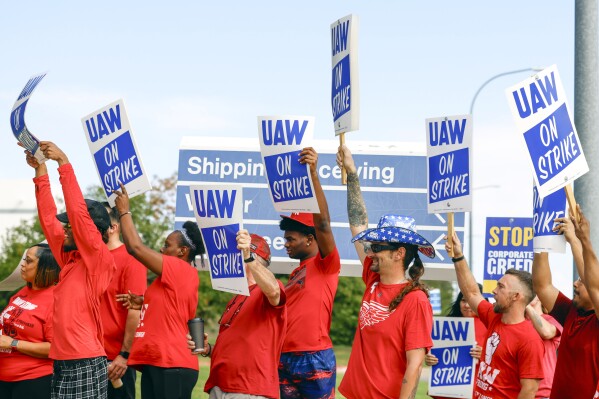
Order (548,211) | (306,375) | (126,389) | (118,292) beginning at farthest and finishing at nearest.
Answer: (126,389), (118,292), (306,375), (548,211)

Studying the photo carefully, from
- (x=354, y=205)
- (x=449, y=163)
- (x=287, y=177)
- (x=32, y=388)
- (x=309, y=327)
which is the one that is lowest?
(x=32, y=388)

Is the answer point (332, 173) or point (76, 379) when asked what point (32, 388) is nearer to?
point (76, 379)

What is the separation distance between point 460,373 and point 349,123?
2870mm

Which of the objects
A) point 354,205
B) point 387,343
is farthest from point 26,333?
point 387,343

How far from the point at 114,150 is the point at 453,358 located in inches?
140

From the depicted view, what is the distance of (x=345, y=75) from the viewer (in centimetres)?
765

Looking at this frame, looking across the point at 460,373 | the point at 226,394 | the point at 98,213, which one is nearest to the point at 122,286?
the point at 98,213

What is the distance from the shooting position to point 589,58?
8.94 metres

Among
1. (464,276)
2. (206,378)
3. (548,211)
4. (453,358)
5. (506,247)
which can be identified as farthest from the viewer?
(206,378)

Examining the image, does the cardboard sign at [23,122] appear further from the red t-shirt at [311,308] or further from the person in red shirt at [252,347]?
the red t-shirt at [311,308]

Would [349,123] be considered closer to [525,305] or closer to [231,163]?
[525,305]

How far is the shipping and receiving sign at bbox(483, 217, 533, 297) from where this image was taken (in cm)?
1035

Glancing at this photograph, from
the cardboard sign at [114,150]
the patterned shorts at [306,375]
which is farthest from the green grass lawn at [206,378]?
the cardboard sign at [114,150]

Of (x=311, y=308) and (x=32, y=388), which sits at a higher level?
(x=311, y=308)
